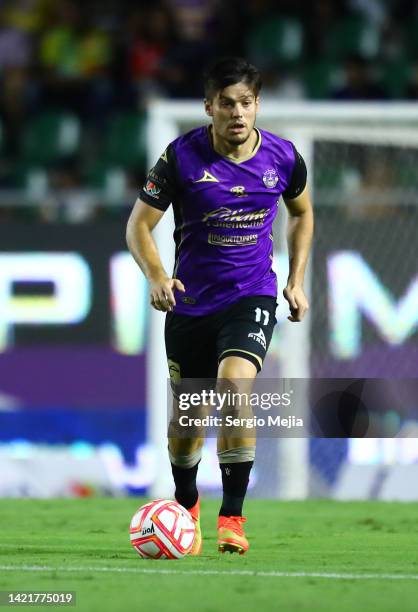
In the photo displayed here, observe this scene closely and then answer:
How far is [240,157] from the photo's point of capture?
19.5 feet

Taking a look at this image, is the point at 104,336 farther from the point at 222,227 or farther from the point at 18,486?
the point at 222,227

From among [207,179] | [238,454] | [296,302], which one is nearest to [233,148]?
[207,179]

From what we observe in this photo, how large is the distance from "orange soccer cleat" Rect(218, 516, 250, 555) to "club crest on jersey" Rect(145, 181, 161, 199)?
4.36 ft

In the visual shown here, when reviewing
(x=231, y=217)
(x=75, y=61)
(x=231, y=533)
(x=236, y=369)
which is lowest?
(x=75, y=61)

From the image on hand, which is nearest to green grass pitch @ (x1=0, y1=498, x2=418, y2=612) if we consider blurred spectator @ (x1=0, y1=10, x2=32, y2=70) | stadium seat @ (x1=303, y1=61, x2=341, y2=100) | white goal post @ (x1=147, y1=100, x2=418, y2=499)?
white goal post @ (x1=147, y1=100, x2=418, y2=499)

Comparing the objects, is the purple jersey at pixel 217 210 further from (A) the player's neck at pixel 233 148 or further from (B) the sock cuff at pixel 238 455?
(B) the sock cuff at pixel 238 455

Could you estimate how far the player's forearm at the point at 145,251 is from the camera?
5.79 meters

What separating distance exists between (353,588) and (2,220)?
5364mm

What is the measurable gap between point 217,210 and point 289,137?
11.1 feet

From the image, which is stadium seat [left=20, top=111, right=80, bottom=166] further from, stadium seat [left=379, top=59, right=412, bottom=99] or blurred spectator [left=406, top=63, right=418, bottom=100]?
blurred spectator [left=406, top=63, right=418, bottom=100]

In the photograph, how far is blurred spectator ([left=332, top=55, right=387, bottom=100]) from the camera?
11516 mm

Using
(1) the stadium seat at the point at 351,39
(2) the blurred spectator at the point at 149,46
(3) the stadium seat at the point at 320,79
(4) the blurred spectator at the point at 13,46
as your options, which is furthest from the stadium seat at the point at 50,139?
(1) the stadium seat at the point at 351,39

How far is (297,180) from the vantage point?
240 inches

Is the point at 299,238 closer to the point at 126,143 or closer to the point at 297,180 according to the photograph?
the point at 297,180
